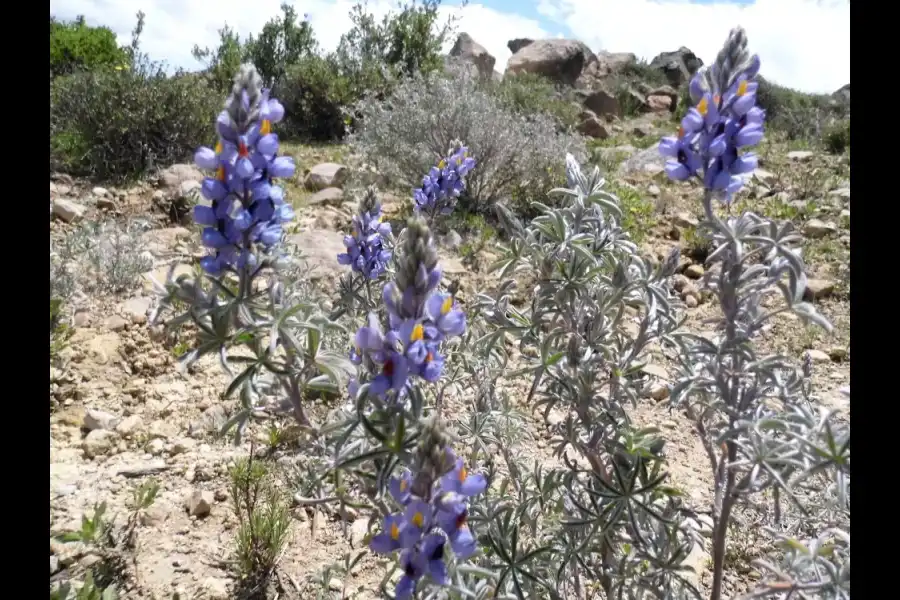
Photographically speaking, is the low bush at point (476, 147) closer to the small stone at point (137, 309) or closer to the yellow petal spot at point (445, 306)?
the small stone at point (137, 309)

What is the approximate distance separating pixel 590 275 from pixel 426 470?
742 mm

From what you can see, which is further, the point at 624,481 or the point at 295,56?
the point at 295,56

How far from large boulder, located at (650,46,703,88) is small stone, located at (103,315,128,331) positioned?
17329mm

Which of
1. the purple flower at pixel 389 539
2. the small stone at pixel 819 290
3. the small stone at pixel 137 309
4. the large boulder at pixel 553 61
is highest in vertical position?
the large boulder at pixel 553 61

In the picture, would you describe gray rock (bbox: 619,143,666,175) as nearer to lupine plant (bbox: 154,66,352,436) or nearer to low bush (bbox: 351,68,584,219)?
low bush (bbox: 351,68,584,219)

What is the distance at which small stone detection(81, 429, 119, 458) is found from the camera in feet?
9.69

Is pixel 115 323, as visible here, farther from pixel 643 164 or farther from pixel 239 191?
pixel 643 164

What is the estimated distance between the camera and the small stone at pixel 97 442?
2.95 metres

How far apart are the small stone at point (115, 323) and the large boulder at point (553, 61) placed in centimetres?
1423

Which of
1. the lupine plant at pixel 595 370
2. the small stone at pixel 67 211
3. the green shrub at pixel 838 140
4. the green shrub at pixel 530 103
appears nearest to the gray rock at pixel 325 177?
the small stone at pixel 67 211

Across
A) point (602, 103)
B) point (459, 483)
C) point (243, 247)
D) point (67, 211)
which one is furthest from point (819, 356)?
point (602, 103)
